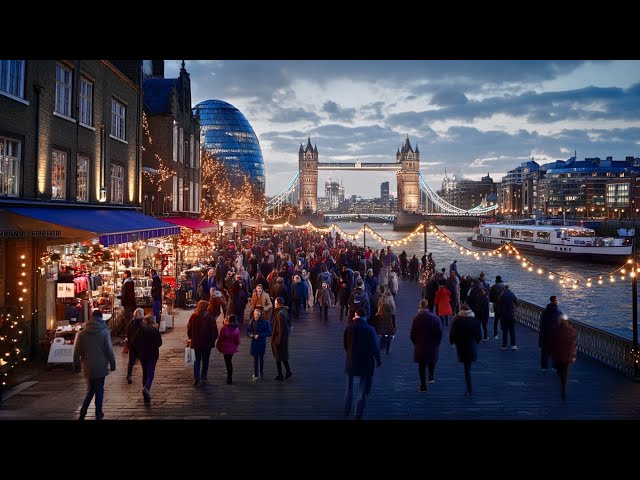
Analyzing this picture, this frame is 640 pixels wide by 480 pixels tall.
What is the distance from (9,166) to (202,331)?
630cm

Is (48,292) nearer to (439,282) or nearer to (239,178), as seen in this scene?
(439,282)

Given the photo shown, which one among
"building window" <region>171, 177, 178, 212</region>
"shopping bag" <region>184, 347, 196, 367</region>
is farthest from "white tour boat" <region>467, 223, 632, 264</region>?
"shopping bag" <region>184, 347, 196, 367</region>

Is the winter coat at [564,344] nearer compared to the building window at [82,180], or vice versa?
the winter coat at [564,344]

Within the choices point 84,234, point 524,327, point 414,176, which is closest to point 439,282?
point 524,327

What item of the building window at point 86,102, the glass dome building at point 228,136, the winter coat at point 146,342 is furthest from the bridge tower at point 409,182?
the winter coat at point 146,342

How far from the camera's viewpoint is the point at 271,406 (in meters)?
8.87

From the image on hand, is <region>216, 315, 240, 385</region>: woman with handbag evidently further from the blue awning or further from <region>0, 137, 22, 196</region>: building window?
<region>0, 137, 22, 196</region>: building window

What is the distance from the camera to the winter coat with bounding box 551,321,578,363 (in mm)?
9352

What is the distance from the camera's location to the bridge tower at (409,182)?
7101 inches

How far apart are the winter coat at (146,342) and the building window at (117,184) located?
37.8 feet

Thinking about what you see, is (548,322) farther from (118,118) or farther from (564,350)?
(118,118)

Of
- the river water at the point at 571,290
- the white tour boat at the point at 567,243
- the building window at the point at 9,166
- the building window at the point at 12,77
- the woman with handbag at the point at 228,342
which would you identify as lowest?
the river water at the point at 571,290

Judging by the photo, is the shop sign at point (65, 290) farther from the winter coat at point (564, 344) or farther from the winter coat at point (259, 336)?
the winter coat at point (564, 344)

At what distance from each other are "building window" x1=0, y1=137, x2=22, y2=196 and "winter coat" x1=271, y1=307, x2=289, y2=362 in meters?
6.87
